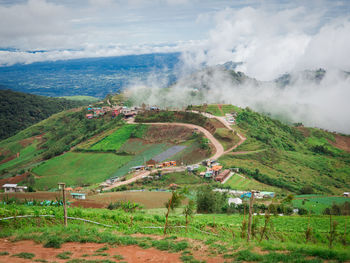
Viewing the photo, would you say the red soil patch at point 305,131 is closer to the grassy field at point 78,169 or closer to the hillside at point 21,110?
the grassy field at point 78,169

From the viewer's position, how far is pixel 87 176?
58.2 metres

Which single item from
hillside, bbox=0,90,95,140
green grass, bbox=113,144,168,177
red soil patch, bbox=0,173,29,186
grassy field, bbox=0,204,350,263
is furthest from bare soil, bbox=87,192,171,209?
hillside, bbox=0,90,95,140

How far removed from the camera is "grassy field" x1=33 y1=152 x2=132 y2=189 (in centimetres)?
5644

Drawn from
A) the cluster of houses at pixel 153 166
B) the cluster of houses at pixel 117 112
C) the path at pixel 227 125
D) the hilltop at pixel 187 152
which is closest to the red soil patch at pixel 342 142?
the hilltop at pixel 187 152

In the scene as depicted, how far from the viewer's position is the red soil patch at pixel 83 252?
11.6m

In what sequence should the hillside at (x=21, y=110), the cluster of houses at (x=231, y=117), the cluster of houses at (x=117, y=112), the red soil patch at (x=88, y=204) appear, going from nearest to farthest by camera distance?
1. the red soil patch at (x=88, y=204)
2. the cluster of houses at (x=231, y=117)
3. the cluster of houses at (x=117, y=112)
4. the hillside at (x=21, y=110)

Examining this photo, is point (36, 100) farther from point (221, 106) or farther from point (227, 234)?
point (227, 234)

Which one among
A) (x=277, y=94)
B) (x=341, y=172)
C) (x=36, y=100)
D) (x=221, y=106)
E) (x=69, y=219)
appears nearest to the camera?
(x=69, y=219)

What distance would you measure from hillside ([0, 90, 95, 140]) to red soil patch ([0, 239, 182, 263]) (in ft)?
429

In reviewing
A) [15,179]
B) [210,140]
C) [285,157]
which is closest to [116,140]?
[15,179]

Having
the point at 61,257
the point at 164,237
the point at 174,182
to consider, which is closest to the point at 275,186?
the point at 174,182

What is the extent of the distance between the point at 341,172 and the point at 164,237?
A: 62.6 metres

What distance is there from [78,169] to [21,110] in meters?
105

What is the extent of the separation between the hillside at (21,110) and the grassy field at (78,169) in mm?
74155
